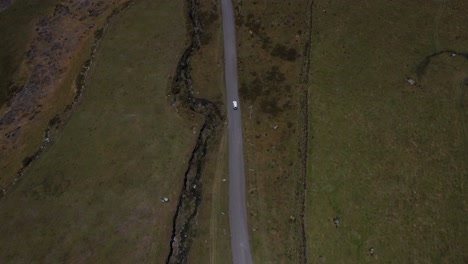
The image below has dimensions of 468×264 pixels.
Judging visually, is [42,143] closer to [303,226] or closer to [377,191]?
[303,226]

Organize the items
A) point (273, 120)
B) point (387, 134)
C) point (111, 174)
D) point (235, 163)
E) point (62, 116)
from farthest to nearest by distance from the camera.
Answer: point (62, 116) < point (273, 120) < point (387, 134) < point (111, 174) < point (235, 163)

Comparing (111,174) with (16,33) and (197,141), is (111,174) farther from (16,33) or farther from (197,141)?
(16,33)

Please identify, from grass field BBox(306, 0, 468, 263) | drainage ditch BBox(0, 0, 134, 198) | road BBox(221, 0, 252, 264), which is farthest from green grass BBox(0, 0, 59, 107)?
grass field BBox(306, 0, 468, 263)

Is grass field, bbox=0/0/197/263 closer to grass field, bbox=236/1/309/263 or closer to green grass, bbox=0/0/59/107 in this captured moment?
grass field, bbox=236/1/309/263

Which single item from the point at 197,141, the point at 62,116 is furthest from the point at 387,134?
the point at 62,116

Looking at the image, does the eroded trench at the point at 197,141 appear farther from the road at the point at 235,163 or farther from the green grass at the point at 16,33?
the green grass at the point at 16,33

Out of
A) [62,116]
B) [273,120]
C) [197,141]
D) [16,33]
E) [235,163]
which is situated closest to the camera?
[235,163]
